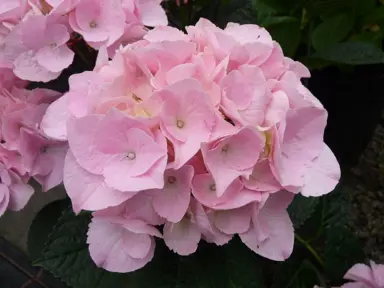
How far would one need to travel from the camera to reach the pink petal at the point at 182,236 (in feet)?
1.40

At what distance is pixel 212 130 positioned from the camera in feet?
1.32

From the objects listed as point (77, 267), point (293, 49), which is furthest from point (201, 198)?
point (293, 49)

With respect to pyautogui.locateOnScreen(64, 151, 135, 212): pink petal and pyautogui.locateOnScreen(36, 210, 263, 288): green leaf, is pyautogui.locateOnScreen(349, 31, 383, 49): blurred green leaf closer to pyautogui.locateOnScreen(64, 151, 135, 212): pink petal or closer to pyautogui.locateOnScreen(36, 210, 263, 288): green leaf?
pyautogui.locateOnScreen(36, 210, 263, 288): green leaf

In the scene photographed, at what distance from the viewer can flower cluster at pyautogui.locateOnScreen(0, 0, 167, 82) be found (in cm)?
50

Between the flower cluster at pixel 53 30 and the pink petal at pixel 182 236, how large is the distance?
18cm

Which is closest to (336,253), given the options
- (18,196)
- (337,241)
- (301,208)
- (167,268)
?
(337,241)

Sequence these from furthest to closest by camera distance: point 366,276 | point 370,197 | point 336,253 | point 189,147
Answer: point 370,197, point 336,253, point 366,276, point 189,147

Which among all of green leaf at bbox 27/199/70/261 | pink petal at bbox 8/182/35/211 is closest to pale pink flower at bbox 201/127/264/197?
pink petal at bbox 8/182/35/211

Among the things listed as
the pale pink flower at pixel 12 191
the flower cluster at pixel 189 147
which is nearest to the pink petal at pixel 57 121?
the flower cluster at pixel 189 147

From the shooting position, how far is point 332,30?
87 cm

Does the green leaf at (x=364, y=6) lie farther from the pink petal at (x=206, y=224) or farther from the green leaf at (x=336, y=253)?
the pink petal at (x=206, y=224)

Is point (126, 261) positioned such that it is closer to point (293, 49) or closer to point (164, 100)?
point (164, 100)

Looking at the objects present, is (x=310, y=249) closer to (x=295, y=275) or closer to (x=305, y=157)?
(x=295, y=275)

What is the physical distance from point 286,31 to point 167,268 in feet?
1.47
